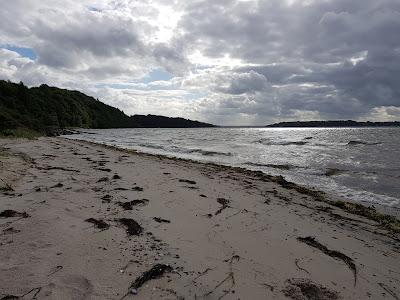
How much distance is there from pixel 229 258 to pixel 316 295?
1234mm

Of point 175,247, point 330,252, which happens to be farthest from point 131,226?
point 330,252

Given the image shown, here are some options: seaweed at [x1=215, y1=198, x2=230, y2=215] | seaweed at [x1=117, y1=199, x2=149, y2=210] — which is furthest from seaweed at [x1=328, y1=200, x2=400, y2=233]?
seaweed at [x1=117, y1=199, x2=149, y2=210]

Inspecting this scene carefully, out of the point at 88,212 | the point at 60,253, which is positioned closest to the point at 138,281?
the point at 60,253

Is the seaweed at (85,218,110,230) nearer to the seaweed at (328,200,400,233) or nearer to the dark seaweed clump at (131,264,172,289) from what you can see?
the dark seaweed clump at (131,264,172,289)

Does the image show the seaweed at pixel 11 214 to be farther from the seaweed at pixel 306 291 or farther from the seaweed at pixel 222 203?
the seaweed at pixel 306 291

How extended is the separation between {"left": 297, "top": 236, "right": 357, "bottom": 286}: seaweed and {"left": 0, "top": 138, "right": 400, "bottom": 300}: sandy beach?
28 mm

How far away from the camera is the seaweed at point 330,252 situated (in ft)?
17.0

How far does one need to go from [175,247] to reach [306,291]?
1872 mm

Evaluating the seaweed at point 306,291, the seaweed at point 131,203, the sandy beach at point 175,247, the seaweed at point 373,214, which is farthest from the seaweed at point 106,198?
the seaweed at point 373,214

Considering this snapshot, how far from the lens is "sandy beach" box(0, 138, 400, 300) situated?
3830 millimetres

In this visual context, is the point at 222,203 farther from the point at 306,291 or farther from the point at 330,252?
the point at 306,291

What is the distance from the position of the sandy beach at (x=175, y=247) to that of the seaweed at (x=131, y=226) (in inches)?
0.6

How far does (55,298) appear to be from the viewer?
11.0 ft

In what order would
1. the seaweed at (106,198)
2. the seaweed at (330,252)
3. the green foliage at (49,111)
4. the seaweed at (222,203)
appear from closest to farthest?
the seaweed at (330,252) < the seaweed at (106,198) < the seaweed at (222,203) < the green foliage at (49,111)
